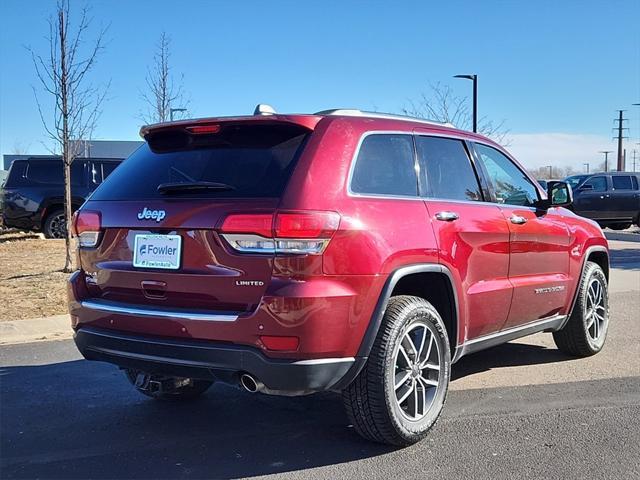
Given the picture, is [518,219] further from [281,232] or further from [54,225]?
[54,225]

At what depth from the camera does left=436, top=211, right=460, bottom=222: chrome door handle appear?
4.04 meters

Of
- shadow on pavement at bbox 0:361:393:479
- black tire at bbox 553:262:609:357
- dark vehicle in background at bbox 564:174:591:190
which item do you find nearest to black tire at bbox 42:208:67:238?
shadow on pavement at bbox 0:361:393:479

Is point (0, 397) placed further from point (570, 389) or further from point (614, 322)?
point (614, 322)

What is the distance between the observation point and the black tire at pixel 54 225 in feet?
51.6

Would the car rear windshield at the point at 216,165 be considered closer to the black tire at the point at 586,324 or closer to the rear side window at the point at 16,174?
the black tire at the point at 586,324

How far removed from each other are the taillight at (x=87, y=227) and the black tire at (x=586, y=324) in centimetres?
408

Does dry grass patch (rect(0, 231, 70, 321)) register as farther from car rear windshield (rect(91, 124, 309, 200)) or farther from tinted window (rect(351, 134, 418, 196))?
tinted window (rect(351, 134, 418, 196))

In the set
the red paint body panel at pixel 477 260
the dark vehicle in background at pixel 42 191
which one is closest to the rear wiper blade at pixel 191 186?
the red paint body panel at pixel 477 260

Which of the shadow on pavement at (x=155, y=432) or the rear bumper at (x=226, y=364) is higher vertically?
the rear bumper at (x=226, y=364)

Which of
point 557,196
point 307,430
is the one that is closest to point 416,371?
point 307,430

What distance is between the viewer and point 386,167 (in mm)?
3896

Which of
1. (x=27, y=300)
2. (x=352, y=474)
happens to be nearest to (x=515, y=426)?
(x=352, y=474)

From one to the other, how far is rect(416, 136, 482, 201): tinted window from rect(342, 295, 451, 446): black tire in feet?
2.69

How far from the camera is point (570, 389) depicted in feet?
16.3
